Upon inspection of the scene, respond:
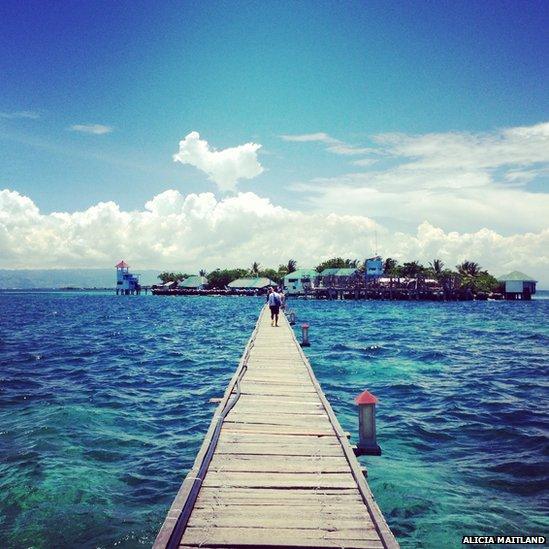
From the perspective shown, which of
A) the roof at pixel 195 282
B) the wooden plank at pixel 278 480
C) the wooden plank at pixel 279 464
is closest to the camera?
the wooden plank at pixel 278 480

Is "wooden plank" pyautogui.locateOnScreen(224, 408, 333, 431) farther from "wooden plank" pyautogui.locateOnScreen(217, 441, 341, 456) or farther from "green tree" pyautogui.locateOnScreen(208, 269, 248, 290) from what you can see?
"green tree" pyautogui.locateOnScreen(208, 269, 248, 290)

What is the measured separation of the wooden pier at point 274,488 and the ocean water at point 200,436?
1.70m

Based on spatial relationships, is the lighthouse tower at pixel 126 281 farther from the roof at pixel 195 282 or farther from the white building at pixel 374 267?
Result: the white building at pixel 374 267

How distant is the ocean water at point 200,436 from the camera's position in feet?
25.6

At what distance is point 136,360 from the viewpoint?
24.0 metres

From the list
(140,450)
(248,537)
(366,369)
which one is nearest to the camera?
(248,537)

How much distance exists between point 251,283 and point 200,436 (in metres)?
119

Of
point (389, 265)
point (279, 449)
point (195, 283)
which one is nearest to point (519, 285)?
point (389, 265)

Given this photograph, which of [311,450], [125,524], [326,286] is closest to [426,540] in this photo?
[311,450]

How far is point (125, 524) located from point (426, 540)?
494 centimetres

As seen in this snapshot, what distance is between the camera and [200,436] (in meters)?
11.8

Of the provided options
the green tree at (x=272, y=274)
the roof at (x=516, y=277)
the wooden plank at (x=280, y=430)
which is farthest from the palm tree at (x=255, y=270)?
the wooden plank at (x=280, y=430)

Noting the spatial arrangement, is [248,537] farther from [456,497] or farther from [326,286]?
[326,286]

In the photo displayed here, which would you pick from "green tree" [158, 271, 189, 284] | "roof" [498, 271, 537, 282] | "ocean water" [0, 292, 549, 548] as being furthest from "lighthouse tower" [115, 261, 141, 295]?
"ocean water" [0, 292, 549, 548]
